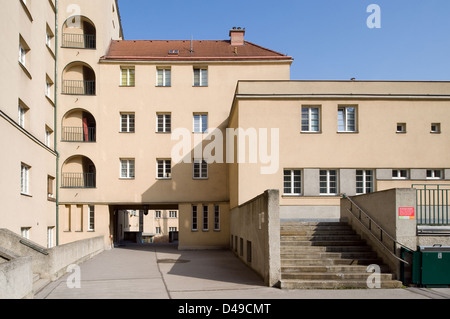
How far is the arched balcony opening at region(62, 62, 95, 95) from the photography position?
1099 inches

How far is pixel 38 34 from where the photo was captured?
21188 mm

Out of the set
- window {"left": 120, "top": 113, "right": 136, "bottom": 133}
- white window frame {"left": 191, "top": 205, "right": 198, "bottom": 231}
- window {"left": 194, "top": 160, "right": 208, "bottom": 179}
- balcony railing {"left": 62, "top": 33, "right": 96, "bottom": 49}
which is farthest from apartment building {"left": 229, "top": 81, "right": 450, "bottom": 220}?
balcony railing {"left": 62, "top": 33, "right": 96, "bottom": 49}

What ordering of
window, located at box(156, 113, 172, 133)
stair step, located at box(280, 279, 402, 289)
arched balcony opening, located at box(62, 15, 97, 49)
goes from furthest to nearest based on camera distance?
window, located at box(156, 113, 172, 133), arched balcony opening, located at box(62, 15, 97, 49), stair step, located at box(280, 279, 402, 289)

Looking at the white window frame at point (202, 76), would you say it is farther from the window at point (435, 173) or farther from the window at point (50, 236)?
the window at point (435, 173)

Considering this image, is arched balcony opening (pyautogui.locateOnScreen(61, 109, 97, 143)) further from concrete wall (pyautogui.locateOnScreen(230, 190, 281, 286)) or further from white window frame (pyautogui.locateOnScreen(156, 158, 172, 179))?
concrete wall (pyautogui.locateOnScreen(230, 190, 281, 286))

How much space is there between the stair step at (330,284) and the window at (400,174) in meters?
10.1

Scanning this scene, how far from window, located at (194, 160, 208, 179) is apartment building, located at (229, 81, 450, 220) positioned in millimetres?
7282

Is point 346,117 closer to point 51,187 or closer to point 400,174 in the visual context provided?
point 400,174

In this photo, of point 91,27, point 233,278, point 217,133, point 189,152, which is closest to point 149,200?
point 189,152

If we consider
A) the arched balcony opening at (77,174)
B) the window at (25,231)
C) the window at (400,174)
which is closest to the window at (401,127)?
the window at (400,174)

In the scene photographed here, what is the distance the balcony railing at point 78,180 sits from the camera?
27594 mm

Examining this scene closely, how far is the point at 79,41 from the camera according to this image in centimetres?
2823

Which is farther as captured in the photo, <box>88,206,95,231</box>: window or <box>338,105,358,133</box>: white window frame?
<box>88,206,95,231</box>: window

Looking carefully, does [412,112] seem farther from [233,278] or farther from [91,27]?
[91,27]
